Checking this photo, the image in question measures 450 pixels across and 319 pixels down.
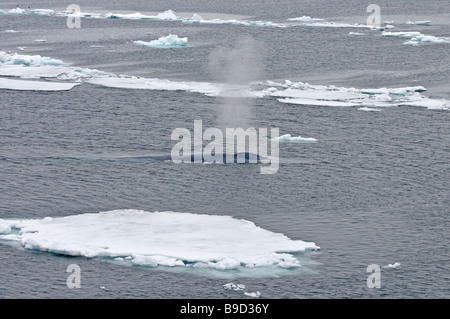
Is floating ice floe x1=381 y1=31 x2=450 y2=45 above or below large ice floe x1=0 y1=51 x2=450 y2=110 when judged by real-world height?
above

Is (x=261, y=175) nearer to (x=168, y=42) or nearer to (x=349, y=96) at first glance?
(x=349, y=96)

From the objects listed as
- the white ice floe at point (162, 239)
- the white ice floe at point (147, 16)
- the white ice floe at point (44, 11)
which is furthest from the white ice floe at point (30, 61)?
the white ice floe at point (44, 11)

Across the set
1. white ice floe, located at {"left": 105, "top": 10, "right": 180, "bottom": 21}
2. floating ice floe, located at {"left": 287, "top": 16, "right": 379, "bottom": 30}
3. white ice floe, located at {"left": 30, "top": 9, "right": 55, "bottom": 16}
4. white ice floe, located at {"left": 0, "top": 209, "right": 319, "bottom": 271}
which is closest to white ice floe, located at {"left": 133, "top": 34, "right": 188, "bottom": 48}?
floating ice floe, located at {"left": 287, "top": 16, "right": 379, "bottom": 30}

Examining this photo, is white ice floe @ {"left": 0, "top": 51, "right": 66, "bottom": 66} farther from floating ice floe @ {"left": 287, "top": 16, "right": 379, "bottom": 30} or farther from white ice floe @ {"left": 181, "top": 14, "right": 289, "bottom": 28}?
floating ice floe @ {"left": 287, "top": 16, "right": 379, "bottom": 30}

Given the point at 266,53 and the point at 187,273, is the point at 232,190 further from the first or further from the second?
the point at 266,53

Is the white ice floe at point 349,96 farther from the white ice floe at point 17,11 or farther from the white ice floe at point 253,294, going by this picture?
the white ice floe at point 17,11

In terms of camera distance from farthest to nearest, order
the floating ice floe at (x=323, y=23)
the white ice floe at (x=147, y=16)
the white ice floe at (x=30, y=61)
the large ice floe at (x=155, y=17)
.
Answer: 1. the white ice floe at (x=147, y=16)
2. the large ice floe at (x=155, y=17)
3. the floating ice floe at (x=323, y=23)
4. the white ice floe at (x=30, y=61)
